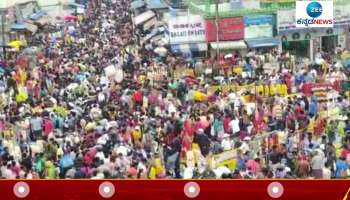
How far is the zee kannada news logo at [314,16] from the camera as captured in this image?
16167mm

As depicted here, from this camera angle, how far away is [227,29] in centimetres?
1905

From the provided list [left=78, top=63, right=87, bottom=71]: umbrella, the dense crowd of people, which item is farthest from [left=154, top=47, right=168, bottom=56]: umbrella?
[left=78, top=63, right=87, bottom=71]: umbrella

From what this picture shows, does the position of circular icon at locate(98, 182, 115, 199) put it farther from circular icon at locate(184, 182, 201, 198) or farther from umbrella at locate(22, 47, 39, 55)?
umbrella at locate(22, 47, 39, 55)

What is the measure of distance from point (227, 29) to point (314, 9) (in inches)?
128

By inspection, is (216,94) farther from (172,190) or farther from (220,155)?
(172,190)

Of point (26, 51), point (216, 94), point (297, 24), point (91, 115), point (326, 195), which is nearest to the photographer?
point (326, 195)

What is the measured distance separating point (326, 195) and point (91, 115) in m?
6.75

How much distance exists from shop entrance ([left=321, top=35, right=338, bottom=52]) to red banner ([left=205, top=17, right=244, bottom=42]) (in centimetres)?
205

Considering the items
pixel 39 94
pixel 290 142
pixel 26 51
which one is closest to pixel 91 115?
pixel 39 94

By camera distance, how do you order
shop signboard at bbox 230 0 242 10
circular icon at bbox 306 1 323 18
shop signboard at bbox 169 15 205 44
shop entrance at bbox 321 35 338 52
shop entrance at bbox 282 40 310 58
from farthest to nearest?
1. shop signboard at bbox 230 0 242 10
2. shop signboard at bbox 169 15 205 44
3. shop entrance at bbox 282 40 310 58
4. shop entrance at bbox 321 35 338 52
5. circular icon at bbox 306 1 323 18

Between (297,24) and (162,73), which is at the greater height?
(297,24)

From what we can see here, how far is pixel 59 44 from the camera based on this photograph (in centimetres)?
1716

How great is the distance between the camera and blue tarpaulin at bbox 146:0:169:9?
61.4 feet

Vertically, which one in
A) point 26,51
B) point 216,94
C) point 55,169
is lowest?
point 55,169
